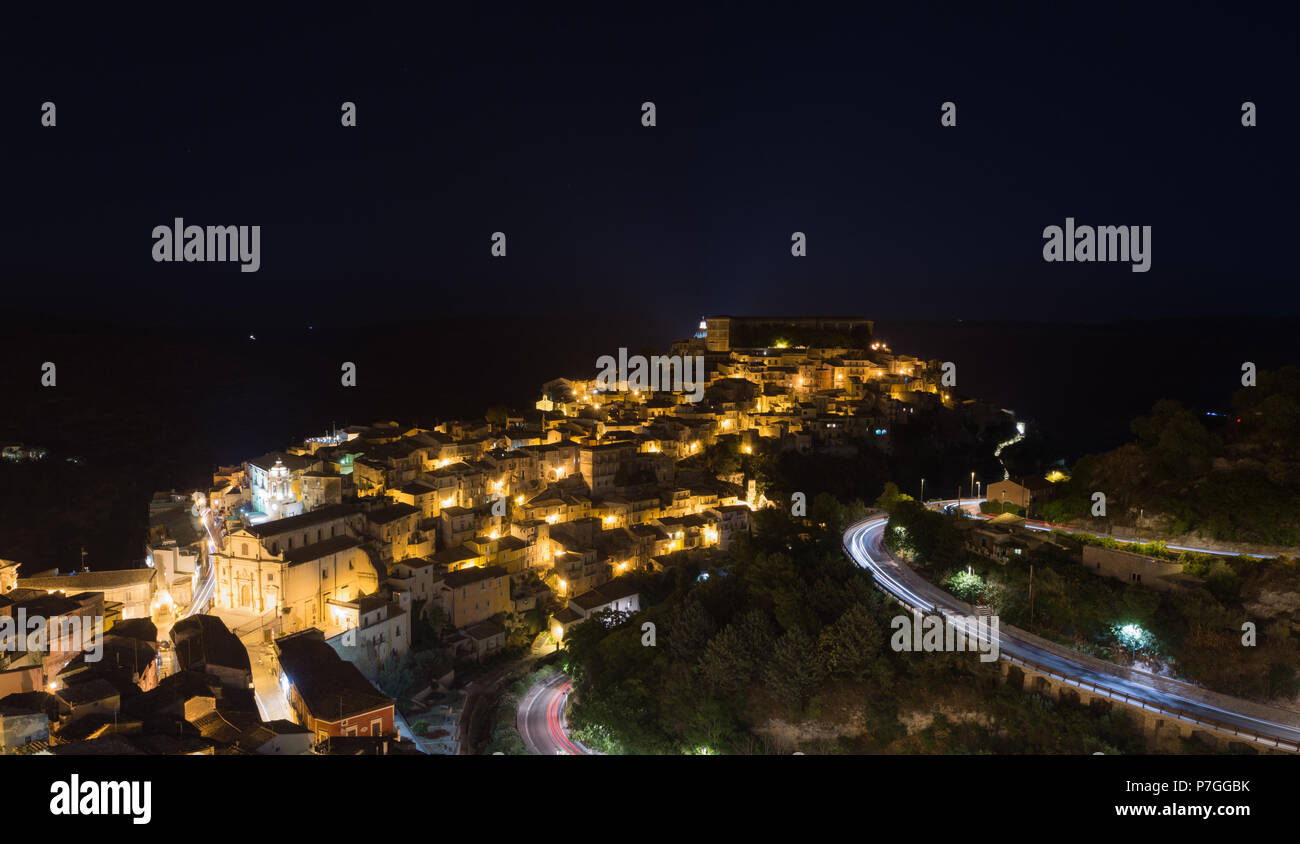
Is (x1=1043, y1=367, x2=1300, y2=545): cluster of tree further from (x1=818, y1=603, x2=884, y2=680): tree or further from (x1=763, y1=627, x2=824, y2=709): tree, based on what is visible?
(x1=763, y1=627, x2=824, y2=709): tree

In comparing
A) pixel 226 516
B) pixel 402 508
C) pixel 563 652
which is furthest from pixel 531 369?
pixel 563 652

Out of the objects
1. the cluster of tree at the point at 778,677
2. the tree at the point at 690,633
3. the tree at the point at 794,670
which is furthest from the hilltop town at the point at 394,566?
the tree at the point at 794,670

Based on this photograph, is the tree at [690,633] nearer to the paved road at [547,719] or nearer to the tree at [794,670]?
the tree at [794,670]

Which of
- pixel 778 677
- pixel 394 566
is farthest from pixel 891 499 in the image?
pixel 394 566

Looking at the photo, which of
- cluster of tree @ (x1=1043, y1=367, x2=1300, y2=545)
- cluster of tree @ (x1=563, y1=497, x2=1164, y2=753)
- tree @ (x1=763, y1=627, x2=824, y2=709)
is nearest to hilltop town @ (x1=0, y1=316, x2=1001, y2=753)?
cluster of tree @ (x1=563, y1=497, x2=1164, y2=753)

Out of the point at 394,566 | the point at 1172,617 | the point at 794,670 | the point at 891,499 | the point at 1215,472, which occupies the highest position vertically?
the point at 1215,472

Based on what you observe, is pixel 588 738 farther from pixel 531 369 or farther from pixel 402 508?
pixel 531 369

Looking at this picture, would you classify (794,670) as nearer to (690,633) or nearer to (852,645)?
(852,645)
